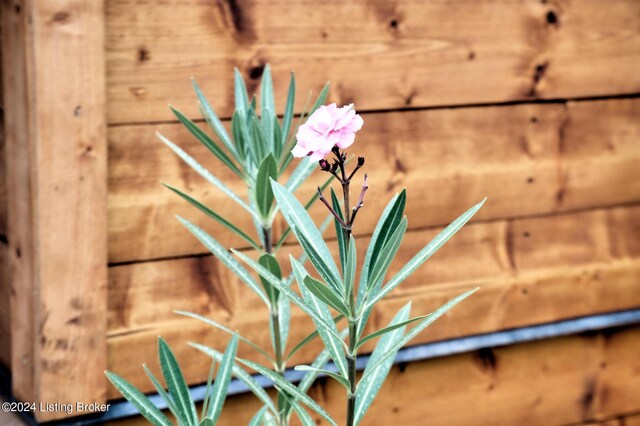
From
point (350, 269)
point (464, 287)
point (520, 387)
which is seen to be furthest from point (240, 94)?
point (520, 387)

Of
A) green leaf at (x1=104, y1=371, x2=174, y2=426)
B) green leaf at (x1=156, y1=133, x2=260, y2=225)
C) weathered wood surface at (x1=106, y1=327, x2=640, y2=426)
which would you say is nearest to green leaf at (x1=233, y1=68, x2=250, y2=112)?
green leaf at (x1=156, y1=133, x2=260, y2=225)

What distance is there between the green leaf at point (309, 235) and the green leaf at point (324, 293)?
0.05 feet

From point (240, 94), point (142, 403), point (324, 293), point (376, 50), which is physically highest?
point (376, 50)

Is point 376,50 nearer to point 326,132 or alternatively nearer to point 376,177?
point 376,177

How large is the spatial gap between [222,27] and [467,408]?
3.34ft

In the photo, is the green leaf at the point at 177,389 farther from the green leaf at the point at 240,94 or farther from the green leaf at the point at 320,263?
the green leaf at the point at 240,94

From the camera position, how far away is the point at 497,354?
1768 millimetres

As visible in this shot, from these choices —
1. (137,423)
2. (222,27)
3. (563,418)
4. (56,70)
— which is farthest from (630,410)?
(56,70)

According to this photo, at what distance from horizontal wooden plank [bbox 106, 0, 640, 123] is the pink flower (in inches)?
25.7

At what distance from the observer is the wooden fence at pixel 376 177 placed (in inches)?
50.3

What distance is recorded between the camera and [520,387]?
1.81m

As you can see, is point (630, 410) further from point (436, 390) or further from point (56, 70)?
point (56, 70)

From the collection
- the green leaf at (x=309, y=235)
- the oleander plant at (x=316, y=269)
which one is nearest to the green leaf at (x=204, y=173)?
the oleander plant at (x=316, y=269)

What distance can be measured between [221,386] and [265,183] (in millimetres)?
272
